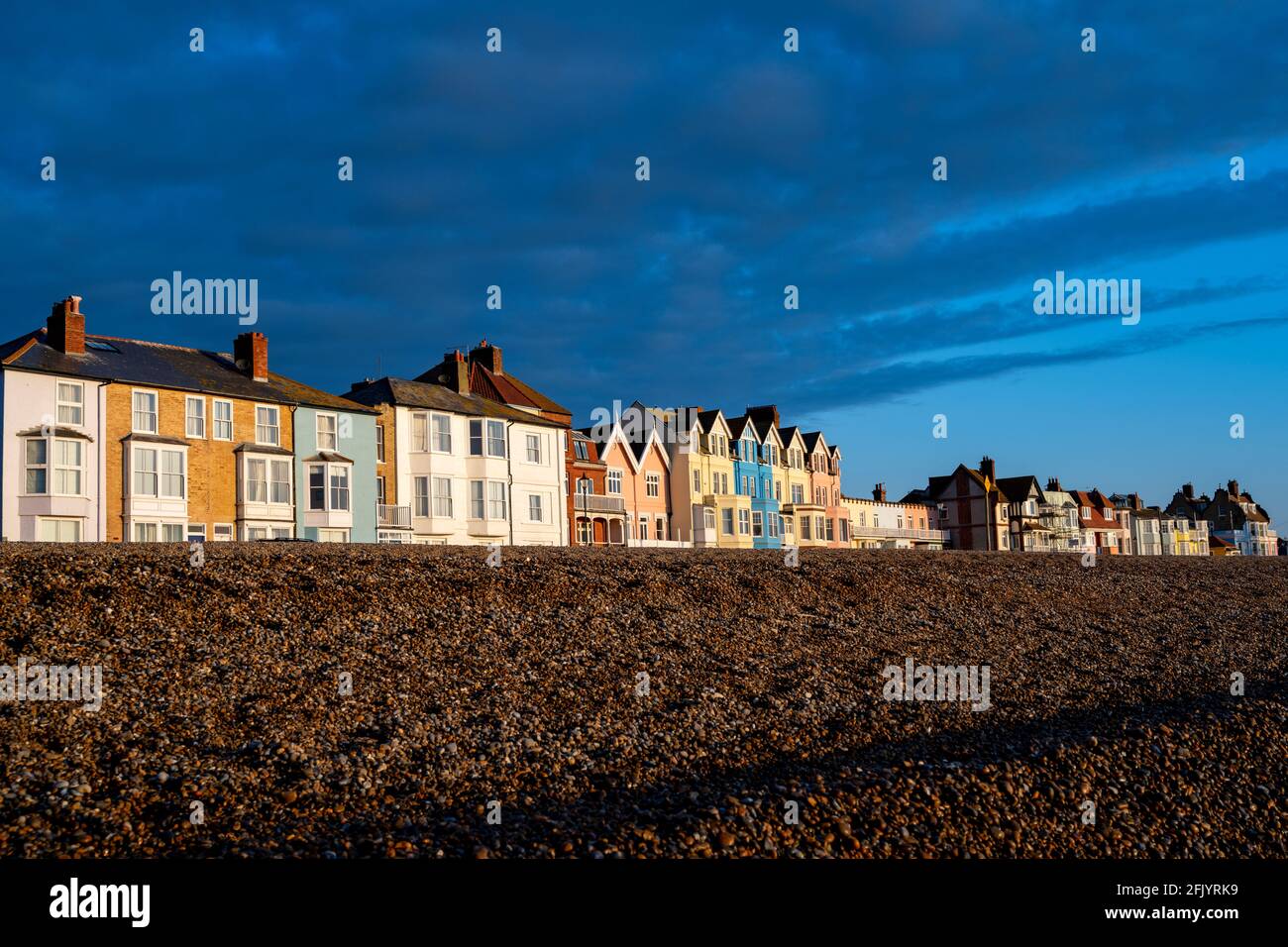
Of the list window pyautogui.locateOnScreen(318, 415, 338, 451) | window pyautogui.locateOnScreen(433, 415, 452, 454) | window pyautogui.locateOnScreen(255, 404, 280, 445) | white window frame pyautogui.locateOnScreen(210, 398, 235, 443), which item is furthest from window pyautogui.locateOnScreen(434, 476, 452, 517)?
white window frame pyautogui.locateOnScreen(210, 398, 235, 443)

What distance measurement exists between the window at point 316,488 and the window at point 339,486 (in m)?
0.41

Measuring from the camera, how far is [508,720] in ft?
47.7

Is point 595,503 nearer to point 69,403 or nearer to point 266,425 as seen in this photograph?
point 266,425

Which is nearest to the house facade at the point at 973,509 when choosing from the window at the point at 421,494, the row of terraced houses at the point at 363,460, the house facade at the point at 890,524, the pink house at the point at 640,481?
the house facade at the point at 890,524

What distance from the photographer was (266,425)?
4141cm

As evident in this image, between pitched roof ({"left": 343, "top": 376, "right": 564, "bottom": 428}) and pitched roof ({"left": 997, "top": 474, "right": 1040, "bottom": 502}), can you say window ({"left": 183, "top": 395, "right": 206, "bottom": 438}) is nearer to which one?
pitched roof ({"left": 343, "top": 376, "right": 564, "bottom": 428})

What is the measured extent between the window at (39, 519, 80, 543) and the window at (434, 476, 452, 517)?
49.4 ft

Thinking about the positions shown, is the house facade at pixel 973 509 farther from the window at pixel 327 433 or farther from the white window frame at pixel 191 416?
the white window frame at pixel 191 416

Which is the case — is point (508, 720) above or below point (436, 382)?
below

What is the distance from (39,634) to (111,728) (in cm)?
411

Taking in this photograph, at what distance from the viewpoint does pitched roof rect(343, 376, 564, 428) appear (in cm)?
4688

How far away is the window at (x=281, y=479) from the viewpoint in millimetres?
40969
